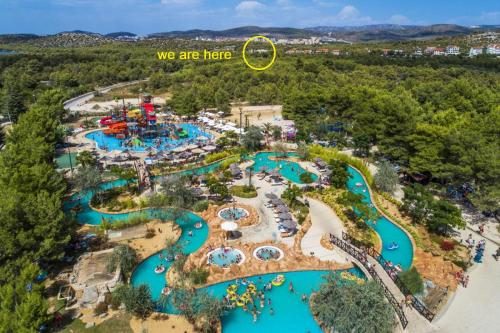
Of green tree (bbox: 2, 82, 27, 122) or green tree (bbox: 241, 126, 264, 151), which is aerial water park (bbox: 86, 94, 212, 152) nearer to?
green tree (bbox: 241, 126, 264, 151)

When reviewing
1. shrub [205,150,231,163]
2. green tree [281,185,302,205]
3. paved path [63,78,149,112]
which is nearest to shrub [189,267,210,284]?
green tree [281,185,302,205]

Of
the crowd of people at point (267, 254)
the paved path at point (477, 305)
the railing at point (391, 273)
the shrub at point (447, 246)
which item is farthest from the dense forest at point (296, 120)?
the crowd of people at point (267, 254)

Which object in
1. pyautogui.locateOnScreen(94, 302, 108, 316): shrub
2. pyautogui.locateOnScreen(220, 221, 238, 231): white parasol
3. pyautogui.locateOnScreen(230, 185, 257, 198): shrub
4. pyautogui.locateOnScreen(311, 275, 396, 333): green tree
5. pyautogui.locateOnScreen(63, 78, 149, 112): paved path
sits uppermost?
pyautogui.locateOnScreen(63, 78, 149, 112): paved path

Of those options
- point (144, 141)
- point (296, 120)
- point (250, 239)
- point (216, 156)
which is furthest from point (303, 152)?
point (144, 141)

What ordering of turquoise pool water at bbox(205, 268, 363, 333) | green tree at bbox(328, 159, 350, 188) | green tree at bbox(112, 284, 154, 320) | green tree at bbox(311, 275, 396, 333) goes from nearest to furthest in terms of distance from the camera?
green tree at bbox(311, 275, 396, 333), green tree at bbox(112, 284, 154, 320), turquoise pool water at bbox(205, 268, 363, 333), green tree at bbox(328, 159, 350, 188)

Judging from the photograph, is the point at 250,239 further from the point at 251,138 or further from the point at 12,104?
the point at 12,104

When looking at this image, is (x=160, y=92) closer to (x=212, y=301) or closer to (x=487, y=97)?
(x=487, y=97)
